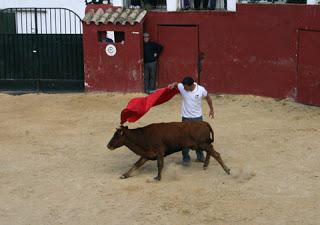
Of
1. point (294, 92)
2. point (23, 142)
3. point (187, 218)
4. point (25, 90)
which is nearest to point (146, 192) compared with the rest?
point (187, 218)

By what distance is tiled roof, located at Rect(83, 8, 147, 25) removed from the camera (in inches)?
713

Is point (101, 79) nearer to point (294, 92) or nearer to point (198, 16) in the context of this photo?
point (198, 16)

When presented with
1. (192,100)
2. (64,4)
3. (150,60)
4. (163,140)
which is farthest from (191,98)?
(64,4)

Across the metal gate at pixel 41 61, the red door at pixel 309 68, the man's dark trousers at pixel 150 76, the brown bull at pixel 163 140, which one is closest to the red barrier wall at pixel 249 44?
the red door at pixel 309 68

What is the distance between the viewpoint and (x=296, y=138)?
44.1 ft

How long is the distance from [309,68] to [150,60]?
4.17 metres

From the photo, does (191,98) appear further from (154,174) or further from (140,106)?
(154,174)

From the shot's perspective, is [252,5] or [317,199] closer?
[317,199]

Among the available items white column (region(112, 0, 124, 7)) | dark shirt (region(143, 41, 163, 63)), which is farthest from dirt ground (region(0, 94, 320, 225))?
white column (region(112, 0, 124, 7))

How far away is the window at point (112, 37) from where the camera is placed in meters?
18.5

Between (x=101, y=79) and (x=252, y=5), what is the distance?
14.5ft

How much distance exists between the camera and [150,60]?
1825 cm

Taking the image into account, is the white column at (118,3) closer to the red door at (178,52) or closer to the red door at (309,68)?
the red door at (178,52)

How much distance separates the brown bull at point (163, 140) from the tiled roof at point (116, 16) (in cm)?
754
